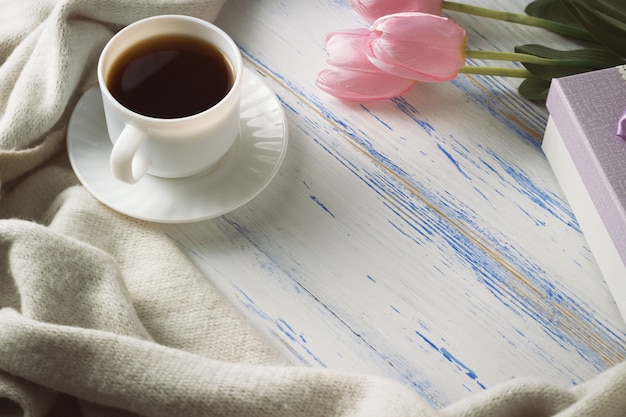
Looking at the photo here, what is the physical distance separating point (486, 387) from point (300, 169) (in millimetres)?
238

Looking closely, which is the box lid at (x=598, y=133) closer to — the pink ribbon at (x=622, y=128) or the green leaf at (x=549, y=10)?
the pink ribbon at (x=622, y=128)

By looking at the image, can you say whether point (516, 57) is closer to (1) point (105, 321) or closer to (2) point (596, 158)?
(2) point (596, 158)

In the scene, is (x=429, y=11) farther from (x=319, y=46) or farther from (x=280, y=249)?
(x=280, y=249)

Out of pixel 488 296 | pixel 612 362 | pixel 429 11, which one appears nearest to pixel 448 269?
pixel 488 296

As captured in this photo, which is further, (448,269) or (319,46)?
(319,46)

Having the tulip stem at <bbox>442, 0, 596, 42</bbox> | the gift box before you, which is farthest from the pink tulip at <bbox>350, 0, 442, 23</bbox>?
the gift box

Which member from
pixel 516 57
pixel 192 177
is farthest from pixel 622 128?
pixel 192 177

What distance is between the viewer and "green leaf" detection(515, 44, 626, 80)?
71 centimetres

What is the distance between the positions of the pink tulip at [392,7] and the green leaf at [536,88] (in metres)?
0.10

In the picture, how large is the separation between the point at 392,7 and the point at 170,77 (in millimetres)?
209

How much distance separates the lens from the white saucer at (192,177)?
649 mm

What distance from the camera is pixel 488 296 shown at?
63 cm

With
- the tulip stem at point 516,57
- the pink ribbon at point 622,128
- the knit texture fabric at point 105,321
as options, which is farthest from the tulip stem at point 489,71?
the knit texture fabric at point 105,321

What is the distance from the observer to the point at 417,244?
66 cm
